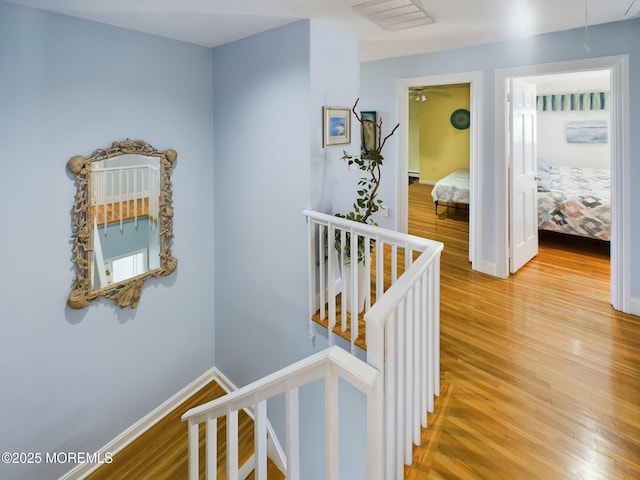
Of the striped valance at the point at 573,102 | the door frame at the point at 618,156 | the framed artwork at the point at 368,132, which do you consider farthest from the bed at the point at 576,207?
the framed artwork at the point at 368,132

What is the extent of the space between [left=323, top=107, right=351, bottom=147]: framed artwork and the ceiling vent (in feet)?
2.14

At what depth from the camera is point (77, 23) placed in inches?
94.5

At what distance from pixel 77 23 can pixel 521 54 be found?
359cm

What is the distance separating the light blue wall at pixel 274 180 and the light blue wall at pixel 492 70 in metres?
1.36

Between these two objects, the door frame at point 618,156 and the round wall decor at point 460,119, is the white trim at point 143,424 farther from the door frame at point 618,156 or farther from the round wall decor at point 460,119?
the round wall decor at point 460,119

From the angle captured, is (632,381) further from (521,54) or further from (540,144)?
(540,144)

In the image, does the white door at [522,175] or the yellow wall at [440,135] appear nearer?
the white door at [522,175]

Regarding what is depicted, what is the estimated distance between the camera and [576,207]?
4352 mm

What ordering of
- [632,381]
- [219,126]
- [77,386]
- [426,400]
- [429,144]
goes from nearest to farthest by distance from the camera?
[426,400] → [632,381] → [77,386] → [219,126] → [429,144]

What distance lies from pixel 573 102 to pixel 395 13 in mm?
5706

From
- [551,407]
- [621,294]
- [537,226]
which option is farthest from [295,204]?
[537,226]

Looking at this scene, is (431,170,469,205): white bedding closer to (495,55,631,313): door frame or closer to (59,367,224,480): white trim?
(495,55,631,313): door frame

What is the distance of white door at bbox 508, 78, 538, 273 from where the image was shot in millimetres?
3707

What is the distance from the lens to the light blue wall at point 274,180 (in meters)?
2.67
